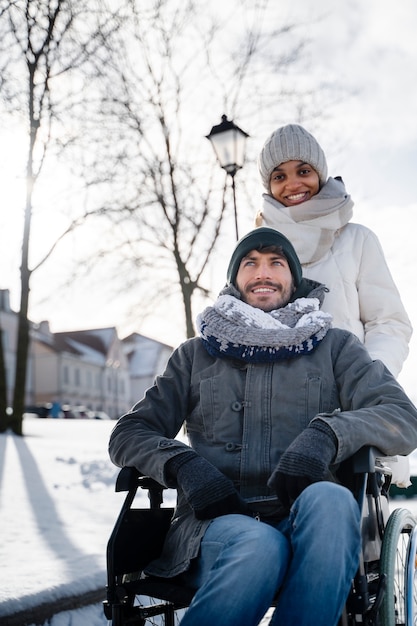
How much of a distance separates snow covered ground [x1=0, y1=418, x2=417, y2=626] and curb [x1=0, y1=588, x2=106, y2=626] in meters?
0.02

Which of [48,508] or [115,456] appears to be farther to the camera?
[48,508]

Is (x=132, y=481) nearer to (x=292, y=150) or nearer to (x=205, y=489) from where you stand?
(x=205, y=489)

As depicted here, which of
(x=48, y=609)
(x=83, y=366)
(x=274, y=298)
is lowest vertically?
(x=48, y=609)

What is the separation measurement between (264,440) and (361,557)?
47 cm

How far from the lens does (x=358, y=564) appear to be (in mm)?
1758

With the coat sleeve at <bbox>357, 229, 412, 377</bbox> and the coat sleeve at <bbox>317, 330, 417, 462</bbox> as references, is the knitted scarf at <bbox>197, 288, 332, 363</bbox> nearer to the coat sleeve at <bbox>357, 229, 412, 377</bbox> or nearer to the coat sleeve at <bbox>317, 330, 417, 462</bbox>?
the coat sleeve at <bbox>317, 330, 417, 462</bbox>

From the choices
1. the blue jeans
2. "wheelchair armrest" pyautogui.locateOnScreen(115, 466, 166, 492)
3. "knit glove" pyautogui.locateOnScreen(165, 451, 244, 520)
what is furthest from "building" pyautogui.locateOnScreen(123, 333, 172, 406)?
the blue jeans

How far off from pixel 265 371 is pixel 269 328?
15 centimetres

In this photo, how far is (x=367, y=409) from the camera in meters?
2.01

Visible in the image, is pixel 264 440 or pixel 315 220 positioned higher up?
pixel 315 220

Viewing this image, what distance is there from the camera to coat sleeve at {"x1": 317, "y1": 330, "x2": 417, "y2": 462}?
1.92 metres

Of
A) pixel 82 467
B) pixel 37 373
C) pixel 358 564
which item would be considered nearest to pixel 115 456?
pixel 358 564

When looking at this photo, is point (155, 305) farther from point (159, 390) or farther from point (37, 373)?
point (37, 373)

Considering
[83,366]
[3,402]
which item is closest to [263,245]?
[3,402]
